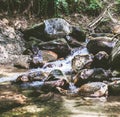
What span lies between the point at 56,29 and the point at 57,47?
1.22 m

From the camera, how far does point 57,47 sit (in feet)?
33.2

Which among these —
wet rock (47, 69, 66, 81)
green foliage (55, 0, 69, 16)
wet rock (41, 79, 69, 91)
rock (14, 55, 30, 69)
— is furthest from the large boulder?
wet rock (41, 79, 69, 91)

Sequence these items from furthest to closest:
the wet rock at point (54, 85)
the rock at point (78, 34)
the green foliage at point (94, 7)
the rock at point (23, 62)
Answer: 1. the green foliage at point (94, 7)
2. the rock at point (78, 34)
3. the rock at point (23, 62)
4. the wet rock at point (54, 85)

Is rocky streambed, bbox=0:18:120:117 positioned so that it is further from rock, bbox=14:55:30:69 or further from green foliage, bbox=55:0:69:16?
green foliage, bbox=55:0:69:16

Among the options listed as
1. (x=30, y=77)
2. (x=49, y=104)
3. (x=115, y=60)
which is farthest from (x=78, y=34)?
(x=49, y=104)

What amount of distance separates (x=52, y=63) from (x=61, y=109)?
394cm

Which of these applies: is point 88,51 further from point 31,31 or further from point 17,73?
point 17,73

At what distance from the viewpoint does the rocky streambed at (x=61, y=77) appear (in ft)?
18.5

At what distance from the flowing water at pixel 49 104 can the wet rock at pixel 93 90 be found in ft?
0.49

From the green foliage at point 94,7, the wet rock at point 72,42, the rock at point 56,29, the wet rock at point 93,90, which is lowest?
the wet rock at point 93,90

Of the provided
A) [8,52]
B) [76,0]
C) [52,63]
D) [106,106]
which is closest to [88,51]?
[52,63]

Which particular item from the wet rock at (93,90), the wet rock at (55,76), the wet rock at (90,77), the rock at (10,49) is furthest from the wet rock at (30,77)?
the rock at (10,49)

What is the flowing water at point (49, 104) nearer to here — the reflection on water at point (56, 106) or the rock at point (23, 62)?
the reflection on water at point (56, 106)

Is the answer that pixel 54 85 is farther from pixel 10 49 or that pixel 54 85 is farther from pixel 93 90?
pixel 10 49
